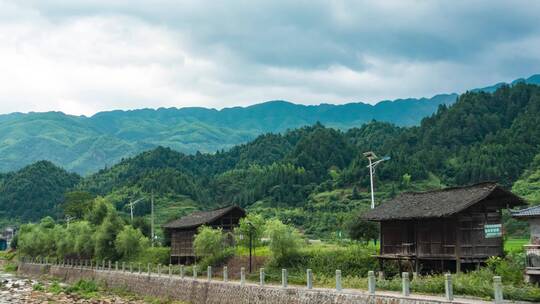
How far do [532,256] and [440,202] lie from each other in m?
9.29

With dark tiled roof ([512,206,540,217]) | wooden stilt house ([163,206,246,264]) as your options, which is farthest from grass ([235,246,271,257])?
dark tiled roof ([512,206,540,217])

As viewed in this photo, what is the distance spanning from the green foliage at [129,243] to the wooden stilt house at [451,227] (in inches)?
1582

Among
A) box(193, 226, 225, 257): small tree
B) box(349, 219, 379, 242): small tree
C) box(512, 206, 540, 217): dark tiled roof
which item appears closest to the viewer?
box(512, 206, 540, 217): dark tiled roof

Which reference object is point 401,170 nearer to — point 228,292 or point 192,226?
point 192,226

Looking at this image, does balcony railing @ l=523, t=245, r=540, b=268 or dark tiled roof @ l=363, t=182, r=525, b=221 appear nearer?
balcony railing @ l=523, t=245, r=540, b=268

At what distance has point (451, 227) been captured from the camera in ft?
125

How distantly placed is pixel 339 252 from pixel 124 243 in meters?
37.1

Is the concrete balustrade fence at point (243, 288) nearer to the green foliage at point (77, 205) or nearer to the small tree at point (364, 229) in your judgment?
the small tree at point (364, 229)

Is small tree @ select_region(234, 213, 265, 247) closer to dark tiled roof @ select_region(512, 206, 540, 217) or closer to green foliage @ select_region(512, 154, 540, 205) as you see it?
dark tiled roof @ select_region(512, 206, 540, 217)

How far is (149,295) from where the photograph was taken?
53.2 metres

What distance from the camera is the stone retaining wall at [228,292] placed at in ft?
89.6

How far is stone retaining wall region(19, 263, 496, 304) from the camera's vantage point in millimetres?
27312

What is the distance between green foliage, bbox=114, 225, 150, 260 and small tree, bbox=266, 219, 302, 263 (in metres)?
31.7

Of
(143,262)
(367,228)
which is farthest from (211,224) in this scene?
(367,228)
